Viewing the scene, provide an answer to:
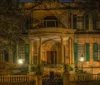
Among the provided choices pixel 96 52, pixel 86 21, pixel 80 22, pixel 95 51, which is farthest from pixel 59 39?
pixel 96 52

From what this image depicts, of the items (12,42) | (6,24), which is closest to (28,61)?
(12,42)

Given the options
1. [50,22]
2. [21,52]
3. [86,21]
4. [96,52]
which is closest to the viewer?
[50,22]

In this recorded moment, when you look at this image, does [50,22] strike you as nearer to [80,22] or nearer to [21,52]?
[80,22]

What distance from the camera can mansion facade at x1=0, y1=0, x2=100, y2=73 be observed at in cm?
3641

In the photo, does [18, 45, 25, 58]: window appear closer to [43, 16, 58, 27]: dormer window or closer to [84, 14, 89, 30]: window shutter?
[43, 16, 58, 27]: dormer window

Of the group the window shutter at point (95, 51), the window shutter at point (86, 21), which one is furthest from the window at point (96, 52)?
the window shutter at point (86, 21)

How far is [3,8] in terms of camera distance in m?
26.0

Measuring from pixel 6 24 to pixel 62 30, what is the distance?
8.52m

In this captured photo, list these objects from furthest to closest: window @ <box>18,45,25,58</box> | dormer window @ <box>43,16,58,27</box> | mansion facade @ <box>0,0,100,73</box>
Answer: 1. window @ <box>18,45,25,58</box>
2. dormer window @ <box>43,16,58,27</box>
3. mansion facade @ <box>0,0,100,73</box>

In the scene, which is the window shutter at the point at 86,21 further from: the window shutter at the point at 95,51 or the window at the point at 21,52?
the window at the point at 21,52

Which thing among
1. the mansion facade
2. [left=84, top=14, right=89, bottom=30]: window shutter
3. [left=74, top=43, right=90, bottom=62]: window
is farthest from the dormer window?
[left=84, top=14, right=89, bottom=30]: window shutter

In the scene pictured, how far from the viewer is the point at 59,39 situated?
1419 inches

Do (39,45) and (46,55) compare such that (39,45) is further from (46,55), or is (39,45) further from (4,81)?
(4,81)

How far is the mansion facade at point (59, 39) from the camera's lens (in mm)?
36406
